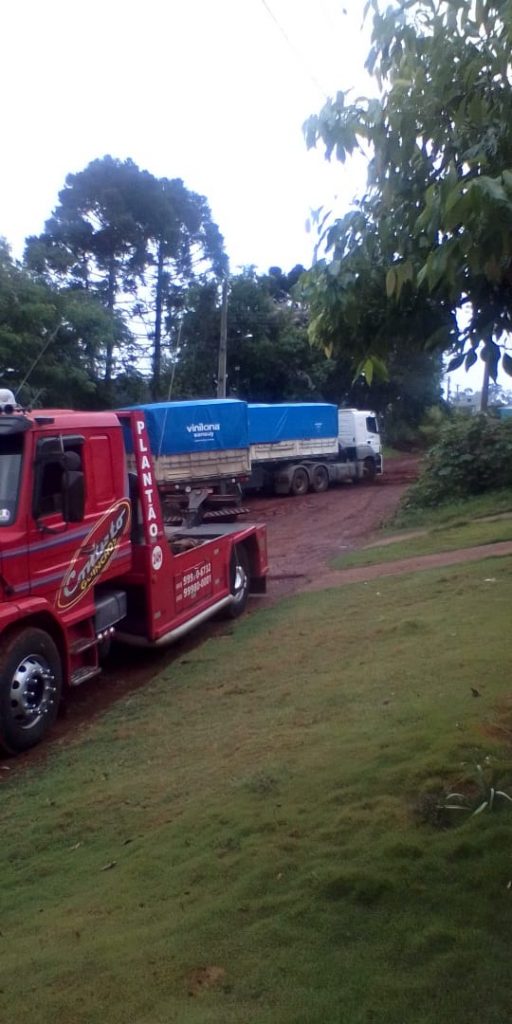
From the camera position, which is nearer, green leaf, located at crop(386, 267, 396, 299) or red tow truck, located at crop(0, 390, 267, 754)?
green leaf, located at crop(386, 267, 396, 299)

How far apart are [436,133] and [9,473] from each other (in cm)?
397

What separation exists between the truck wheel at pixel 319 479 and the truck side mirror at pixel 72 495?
24895 millimetres

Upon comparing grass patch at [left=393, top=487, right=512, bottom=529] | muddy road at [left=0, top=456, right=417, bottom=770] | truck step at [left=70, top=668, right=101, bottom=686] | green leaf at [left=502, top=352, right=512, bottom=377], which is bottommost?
muddy road at [left=0, top=456, right=417, bottom=770]

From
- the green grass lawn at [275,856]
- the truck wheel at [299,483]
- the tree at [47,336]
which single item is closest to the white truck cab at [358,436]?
the truck wheel at [299,483]

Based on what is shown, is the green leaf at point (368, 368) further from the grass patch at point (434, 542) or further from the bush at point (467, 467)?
the bush at point (467, 467)

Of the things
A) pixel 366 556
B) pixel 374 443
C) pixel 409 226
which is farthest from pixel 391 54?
pixel 374 443

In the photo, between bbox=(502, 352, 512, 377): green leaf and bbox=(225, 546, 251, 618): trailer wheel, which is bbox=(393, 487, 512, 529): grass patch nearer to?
bbox=(225, 546, 251, 618): trailer wheel

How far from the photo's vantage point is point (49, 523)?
7.78 metres

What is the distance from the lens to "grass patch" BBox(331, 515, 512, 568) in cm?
1583

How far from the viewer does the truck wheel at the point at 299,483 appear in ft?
105

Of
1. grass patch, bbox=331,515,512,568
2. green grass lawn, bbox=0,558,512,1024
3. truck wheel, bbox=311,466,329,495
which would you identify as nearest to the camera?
green grass lawn, bbox=0,558,512,1024

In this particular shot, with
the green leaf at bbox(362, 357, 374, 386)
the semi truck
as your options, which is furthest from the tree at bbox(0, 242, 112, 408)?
the green leaf at bbox(362, 357, 374, 386)

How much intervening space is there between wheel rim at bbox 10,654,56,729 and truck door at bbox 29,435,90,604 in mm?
526

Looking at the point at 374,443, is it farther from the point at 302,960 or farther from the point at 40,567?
the point at 302,960
